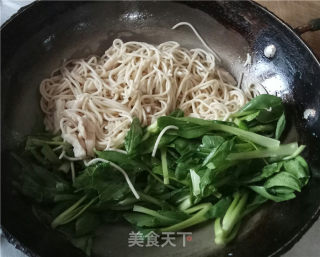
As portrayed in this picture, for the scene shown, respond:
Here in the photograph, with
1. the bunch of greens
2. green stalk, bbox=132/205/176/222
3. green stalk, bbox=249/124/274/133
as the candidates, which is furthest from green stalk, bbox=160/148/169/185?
green stalk, bbox=249/124/274/133

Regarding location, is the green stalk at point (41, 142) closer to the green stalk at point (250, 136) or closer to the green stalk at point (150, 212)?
the green stalk at point (150, 212)

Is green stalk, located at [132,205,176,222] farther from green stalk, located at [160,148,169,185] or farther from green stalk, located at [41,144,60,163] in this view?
green stalk, located at [41,144,60,163]

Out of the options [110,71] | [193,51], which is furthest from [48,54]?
[193,51]

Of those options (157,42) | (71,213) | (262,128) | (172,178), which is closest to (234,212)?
(172,178)

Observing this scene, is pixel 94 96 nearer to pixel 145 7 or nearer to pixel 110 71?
pixel 110 71

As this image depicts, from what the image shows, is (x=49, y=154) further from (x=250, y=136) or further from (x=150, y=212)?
(x=250, y=136)

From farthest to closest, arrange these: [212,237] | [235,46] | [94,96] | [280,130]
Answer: [235,46] < [94,96] < [280,130] < [212,237]
